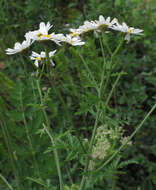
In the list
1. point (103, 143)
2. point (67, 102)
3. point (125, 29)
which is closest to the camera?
point (125, 29)

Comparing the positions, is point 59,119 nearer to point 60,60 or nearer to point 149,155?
point 60,60

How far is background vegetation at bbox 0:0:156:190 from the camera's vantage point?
46.6 inches

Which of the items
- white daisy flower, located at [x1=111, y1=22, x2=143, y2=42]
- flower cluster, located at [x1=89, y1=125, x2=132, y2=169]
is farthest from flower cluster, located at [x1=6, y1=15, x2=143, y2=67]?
flower cluster, located at [x1=89, y1=125, x2=132, y2=169]

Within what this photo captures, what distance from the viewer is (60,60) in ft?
4.05

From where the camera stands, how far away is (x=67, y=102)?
1.61 metres

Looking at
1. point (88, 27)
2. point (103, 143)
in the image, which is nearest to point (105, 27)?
point (88, 27)

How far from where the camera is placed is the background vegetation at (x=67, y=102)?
3.88ft

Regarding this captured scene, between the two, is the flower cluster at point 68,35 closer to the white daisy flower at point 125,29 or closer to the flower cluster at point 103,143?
the white daisy flower at point 125,29

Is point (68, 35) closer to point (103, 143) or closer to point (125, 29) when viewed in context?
point (125, 29)

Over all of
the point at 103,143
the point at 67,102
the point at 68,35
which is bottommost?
the point at 67,102

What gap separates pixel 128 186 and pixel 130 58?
75cm

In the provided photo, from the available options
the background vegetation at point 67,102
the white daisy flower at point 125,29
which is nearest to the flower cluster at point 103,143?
the background vegetation at point 67,102

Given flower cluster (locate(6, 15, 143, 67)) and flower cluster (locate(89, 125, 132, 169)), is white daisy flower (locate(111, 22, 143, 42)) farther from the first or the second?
flower cluster (locate(89, 125, 132, 169))

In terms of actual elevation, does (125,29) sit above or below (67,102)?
above
